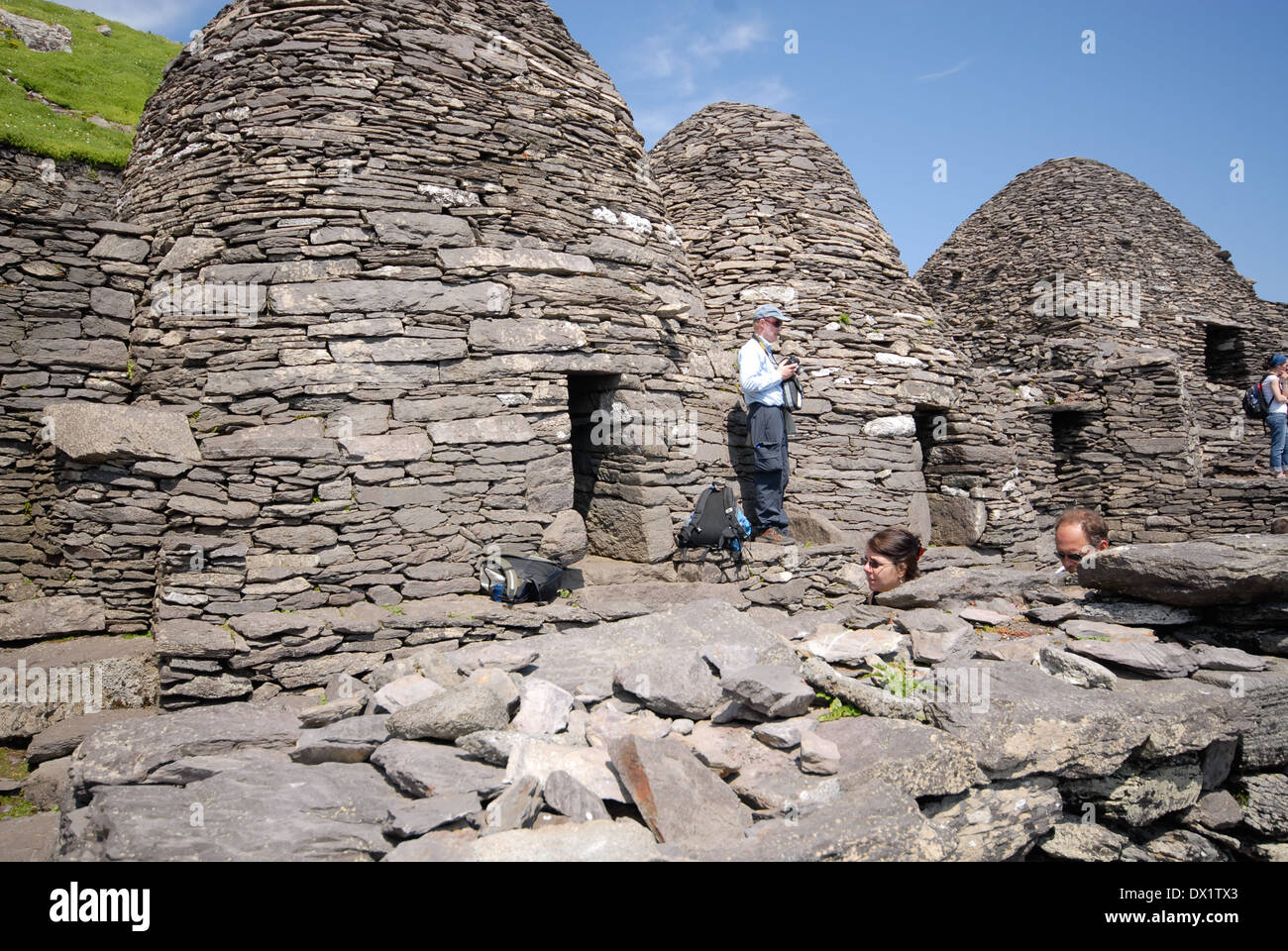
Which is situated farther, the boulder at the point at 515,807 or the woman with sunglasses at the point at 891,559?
the woman with sunglasses at the point at 891,559

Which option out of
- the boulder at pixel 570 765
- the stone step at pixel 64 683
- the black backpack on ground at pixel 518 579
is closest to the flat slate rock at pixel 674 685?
the boulder at pixel 570 765

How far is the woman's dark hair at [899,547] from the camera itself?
247 inches

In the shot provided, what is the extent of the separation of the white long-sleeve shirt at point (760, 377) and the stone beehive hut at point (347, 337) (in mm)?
1266

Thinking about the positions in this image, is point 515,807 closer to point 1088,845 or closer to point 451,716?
point 451,716

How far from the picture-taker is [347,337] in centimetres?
640

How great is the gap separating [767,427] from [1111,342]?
42.1 feet

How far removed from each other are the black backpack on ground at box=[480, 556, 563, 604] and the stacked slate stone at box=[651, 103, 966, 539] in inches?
172

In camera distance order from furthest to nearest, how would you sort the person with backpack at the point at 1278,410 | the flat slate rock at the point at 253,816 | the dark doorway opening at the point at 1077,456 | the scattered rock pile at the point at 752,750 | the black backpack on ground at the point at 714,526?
the dark doorway opening at the point at 1077,456, the person with backpack at the point at 1278,410, the black backpack on ground at the point at 714,526, the scattered rock pile at the point at 752,750, the flat slate rock at the point at 253,816

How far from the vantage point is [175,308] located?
21.3 ft

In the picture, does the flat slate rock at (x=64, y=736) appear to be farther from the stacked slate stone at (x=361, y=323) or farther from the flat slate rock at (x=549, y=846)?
the flat slate rock at (x=549, y=846)

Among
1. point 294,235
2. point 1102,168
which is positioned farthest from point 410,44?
point 1102,168

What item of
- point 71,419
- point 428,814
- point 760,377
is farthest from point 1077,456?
point 71,419

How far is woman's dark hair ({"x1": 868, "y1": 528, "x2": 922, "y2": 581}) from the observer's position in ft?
20.6

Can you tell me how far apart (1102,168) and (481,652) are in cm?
2686
